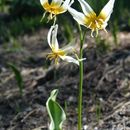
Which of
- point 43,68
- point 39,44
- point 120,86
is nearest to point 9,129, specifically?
point 120,86

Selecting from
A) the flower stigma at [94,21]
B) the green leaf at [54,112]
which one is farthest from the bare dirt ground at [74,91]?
the flower stigma at [94,21]

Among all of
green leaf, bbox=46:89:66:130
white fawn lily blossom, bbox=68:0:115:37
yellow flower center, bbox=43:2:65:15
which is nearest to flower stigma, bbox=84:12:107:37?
white fawn lily blossom, bbox=68:0:115:37

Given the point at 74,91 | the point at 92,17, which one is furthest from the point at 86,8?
the point at 74,91

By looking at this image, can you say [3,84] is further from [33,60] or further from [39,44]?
[39,44]

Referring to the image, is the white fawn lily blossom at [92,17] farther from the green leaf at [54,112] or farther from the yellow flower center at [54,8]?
the green leaf at [54,112]

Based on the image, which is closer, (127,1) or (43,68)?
(43,68)

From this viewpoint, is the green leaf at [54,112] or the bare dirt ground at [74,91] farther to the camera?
the bare dirt ground at [74,91]
